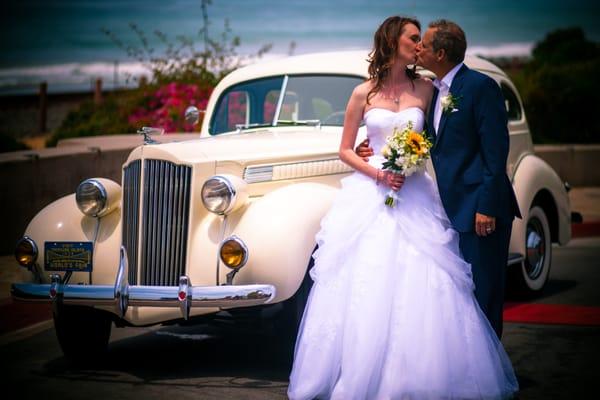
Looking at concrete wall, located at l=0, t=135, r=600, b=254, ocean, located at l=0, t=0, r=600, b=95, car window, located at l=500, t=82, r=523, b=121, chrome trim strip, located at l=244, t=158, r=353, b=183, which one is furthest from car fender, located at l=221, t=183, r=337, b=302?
ocean, located at l=0, t=0, r=600, b=95

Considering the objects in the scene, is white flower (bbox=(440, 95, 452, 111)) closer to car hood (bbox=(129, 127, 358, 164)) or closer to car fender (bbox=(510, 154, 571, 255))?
car hood (bbox=(129, 127, 358, 164))

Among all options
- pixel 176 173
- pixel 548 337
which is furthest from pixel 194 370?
pixel 548 337

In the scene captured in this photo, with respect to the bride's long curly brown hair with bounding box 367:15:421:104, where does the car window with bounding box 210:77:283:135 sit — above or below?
below

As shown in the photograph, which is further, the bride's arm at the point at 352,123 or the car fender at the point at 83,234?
the car fender at the point at 83,234

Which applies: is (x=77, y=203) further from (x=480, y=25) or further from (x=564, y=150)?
(x=480, y=25)

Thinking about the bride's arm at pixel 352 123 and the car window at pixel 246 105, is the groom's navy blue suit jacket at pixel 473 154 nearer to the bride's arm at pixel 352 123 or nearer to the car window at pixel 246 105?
the bride's arm at pixel 352 123

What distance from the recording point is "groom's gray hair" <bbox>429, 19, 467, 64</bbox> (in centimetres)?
551

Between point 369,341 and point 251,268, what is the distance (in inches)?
36.8

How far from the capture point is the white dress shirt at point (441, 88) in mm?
5613

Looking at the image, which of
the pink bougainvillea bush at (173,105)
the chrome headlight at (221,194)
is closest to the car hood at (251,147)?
the chrome headlight at (221,194)

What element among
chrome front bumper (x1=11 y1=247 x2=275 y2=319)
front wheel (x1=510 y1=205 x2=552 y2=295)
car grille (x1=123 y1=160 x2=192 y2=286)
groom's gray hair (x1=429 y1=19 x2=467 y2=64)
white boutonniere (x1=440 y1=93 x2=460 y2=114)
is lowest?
front wheel (x1=510 y1=205 x2=552 y2=295)

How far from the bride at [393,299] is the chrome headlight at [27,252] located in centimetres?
190

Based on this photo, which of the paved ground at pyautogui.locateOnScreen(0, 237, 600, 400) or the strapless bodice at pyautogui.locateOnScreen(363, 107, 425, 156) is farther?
the paved ground at pyautogui.locateOnScreen(0, 237, 600, 400)

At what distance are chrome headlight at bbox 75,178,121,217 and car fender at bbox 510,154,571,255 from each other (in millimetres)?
3063
